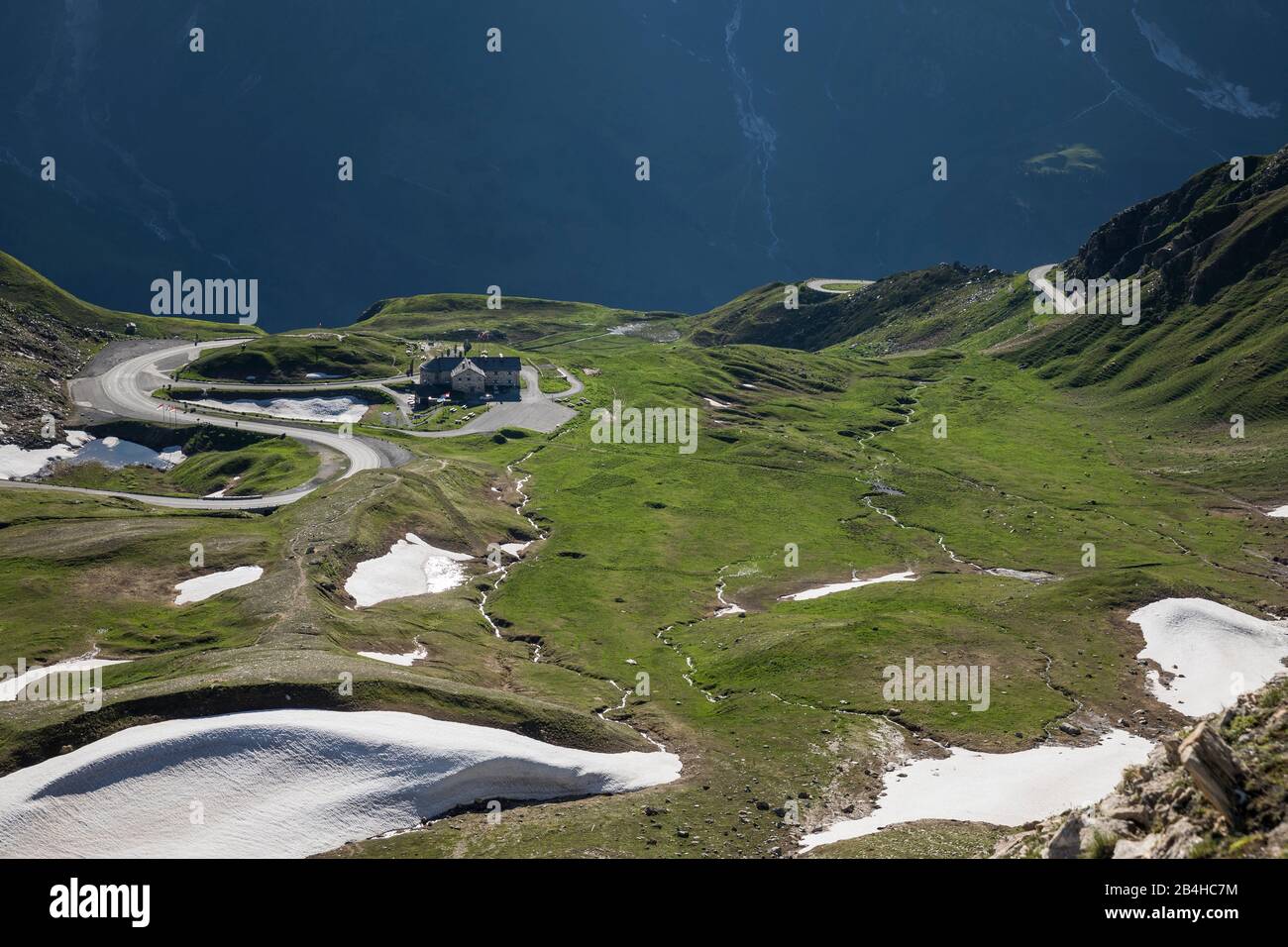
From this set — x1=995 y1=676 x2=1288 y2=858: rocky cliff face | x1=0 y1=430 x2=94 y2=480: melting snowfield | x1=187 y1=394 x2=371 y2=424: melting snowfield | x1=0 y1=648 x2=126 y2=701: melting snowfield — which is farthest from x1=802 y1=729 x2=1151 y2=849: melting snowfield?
x1=187 y1=394 x2=371 y2=424: melting snowfield

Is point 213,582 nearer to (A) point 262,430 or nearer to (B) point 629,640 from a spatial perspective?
(B) point 629,640

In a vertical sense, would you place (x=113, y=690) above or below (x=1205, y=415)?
below

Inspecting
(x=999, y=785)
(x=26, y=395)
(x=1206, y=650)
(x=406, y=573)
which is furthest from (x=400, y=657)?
(x=26, y=395)

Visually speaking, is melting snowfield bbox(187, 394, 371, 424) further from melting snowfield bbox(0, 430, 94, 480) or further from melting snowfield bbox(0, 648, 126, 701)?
melting snowfield bbox(0, 648, 126, 701)

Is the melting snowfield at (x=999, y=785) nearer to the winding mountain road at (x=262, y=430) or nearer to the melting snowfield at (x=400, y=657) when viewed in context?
the melting snowfield at (x=400, y=657)

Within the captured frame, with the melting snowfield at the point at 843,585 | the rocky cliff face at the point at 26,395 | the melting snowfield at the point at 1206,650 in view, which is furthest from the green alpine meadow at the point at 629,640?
the rocky cliff face at the point at 26,395

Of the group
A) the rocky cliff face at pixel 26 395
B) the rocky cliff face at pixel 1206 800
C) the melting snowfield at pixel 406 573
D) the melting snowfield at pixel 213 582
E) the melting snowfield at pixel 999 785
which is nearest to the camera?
the rocky cliff face at pixel 1206 800
